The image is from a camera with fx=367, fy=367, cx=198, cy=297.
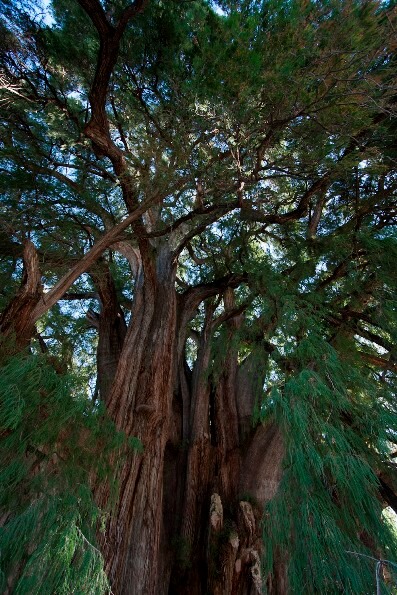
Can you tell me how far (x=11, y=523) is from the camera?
129cm

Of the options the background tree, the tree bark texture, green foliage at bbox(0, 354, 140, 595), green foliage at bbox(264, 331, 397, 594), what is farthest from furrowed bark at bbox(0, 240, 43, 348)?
green foliage at bbox(264, 331, 397, 594)

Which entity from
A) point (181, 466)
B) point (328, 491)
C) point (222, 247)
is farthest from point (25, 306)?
point (222, 247)

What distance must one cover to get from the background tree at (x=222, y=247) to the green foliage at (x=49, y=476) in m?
0.02

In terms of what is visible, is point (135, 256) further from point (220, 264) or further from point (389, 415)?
point (389, 415)

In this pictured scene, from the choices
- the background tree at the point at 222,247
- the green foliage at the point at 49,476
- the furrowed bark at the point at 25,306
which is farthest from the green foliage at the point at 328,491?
the furrowed bark at the point at 25,306

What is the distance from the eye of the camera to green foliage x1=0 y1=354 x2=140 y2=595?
121 cm

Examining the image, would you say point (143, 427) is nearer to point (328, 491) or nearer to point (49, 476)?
point (49, 476)

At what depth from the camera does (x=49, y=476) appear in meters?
1.50

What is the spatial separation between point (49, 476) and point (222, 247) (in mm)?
3089

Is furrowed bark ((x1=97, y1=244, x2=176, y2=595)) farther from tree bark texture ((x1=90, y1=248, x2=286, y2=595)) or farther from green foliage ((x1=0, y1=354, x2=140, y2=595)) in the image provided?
green foliage ((x1=0, y1=354, x2=140, y2=595))

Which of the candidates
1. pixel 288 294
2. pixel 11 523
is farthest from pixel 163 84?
pixel 11 523

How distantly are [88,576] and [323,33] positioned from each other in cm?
346

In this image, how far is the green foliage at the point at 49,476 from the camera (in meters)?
1.21

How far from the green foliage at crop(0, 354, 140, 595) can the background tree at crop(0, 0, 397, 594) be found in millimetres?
23
